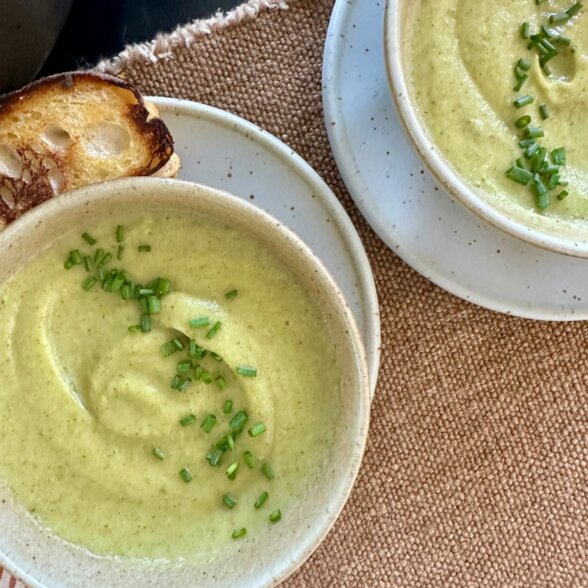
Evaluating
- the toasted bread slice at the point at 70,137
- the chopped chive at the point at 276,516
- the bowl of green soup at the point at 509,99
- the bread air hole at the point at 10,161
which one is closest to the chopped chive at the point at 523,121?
the bowl of green soup at the point at 509,99

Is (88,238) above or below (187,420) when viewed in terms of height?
above

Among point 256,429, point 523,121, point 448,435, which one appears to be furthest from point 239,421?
point 523,121

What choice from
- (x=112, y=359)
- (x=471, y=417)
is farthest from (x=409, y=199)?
(x=112, y=359)

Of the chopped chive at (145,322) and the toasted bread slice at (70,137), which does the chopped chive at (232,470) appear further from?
the toasted bread slice at (70,137)

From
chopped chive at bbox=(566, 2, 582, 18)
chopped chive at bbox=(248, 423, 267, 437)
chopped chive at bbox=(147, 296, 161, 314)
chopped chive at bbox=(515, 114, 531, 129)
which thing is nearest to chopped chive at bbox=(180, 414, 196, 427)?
chopped chive at bbox=(248, 423, 267, 437)

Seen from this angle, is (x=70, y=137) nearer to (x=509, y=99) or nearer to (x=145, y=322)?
(x=145, y=322)

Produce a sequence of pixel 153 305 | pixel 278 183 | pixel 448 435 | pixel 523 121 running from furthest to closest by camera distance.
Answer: pixel 448 435
pixel 278 183
pixel 523 121
pixel 153 305

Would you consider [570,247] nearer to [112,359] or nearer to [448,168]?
[448,168]
